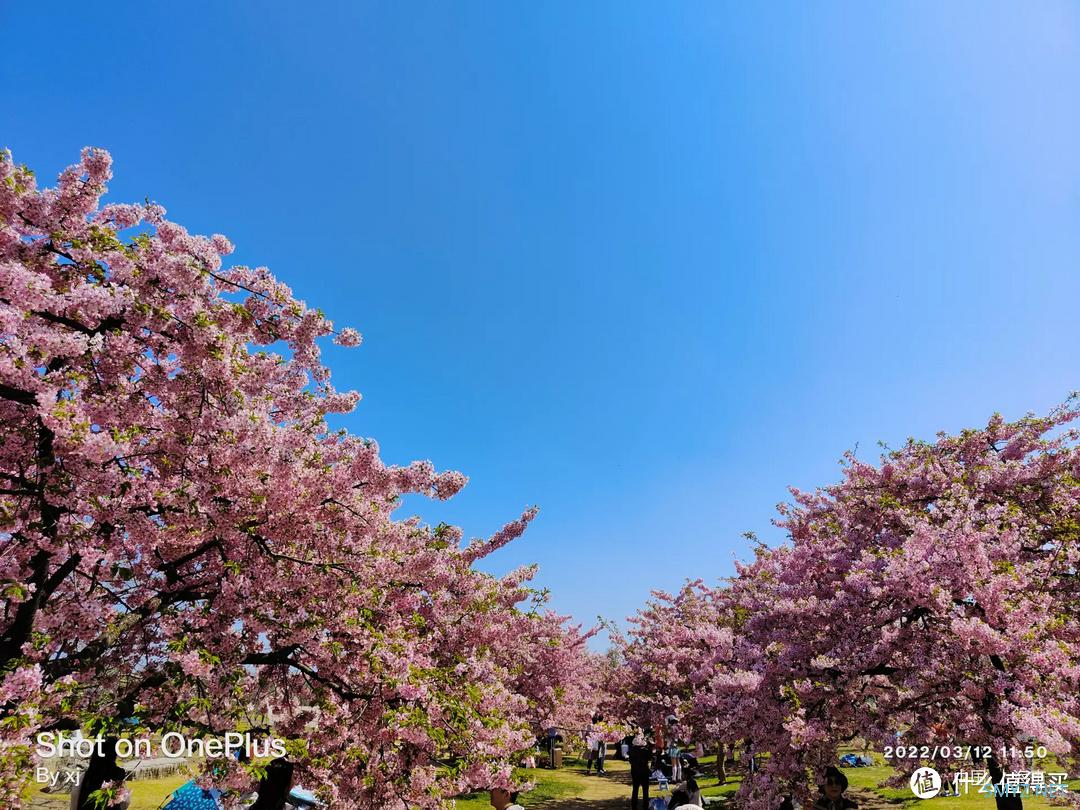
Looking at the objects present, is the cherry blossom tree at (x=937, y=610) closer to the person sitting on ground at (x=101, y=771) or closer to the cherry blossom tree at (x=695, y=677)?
the cherry blossom tree at (x=695, y=677)

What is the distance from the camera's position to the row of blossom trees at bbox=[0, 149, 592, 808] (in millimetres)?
4746

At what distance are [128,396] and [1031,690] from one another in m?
11.3

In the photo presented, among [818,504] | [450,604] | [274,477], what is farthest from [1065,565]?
[274,477]

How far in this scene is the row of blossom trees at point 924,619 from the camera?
742 centimetres

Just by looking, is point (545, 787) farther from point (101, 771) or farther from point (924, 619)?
point (101, 771)

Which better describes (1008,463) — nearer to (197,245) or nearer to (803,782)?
(803,782)

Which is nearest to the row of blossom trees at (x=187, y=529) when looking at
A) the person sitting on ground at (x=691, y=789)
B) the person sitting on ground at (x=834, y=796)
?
the person sitting on ground at (x=691, y=789)

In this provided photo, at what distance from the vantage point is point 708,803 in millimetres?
17312

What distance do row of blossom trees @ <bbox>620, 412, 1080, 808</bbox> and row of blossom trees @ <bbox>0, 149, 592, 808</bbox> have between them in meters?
5.55

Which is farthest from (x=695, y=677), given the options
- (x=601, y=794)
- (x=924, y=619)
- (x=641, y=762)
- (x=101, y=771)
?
(x=101, y=771)

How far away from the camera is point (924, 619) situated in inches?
348

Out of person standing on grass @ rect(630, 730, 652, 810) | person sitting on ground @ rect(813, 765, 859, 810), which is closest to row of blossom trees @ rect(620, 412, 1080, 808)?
person sitting on ground @ rect(813, 765, 859, 810)

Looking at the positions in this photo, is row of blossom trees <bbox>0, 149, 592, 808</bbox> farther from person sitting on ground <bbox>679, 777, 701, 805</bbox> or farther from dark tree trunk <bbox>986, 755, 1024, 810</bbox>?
dark tree trunk <bbox>986, 755, 1024, 810</bbox>

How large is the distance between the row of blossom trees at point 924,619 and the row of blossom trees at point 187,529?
5555mm
